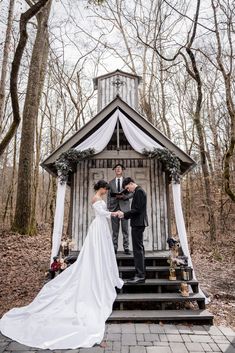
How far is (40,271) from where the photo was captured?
7.16m

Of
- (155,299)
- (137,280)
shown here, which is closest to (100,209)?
(137,280)

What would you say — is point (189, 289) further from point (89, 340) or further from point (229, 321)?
point (89, 340)

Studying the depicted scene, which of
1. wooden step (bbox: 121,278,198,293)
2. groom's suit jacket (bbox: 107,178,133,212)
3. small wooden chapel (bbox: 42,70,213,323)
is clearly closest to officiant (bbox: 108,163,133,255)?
groom's suit jacket (bbox: 107,178,133,212)

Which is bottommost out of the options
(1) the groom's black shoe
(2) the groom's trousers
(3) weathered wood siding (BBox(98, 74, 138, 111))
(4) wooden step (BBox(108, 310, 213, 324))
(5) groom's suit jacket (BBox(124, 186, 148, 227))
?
(4) wooden step (BBox(108, 310, 213, 324))

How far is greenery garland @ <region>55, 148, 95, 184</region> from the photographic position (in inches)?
240

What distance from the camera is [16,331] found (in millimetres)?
3727

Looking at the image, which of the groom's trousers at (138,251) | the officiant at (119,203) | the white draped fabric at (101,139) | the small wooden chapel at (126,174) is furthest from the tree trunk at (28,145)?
the groom's trousers at (138,251)

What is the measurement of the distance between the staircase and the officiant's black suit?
1.11 feet

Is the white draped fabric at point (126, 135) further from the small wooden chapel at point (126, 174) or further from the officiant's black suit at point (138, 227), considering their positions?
the officiant's black suit at point (138, 227)

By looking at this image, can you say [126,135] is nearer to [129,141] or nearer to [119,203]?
[129,141]

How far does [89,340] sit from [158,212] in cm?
419

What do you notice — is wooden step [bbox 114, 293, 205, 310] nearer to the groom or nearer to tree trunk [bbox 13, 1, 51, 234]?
the groom

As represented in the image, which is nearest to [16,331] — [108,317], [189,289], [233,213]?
[108,317]

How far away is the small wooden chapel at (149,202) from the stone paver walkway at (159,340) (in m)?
0.23
